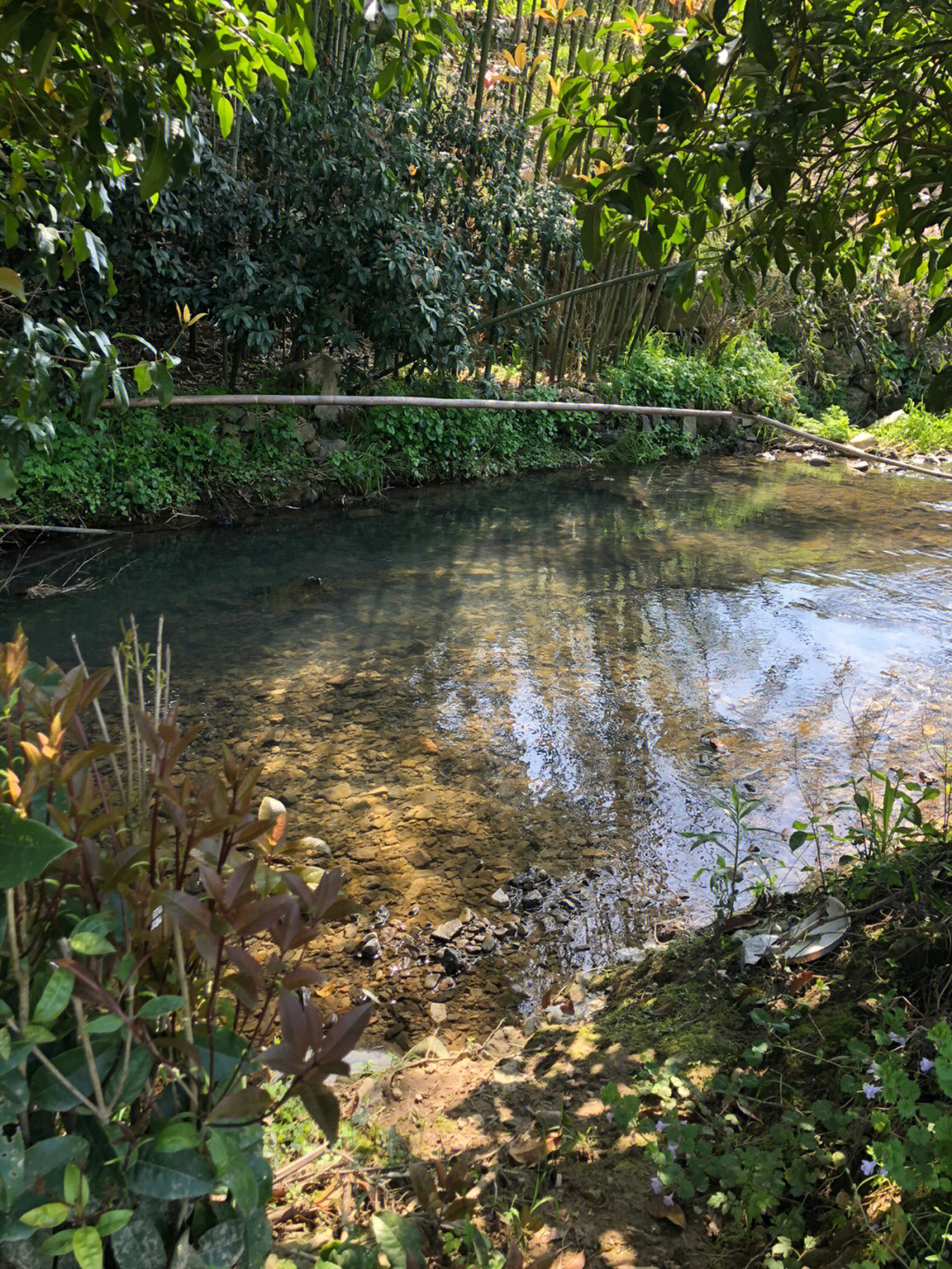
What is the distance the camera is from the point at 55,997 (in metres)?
0.74

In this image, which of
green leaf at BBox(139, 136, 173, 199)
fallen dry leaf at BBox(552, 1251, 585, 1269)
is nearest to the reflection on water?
fallen dry leaf at BBox(552, 1251, 585, 1269)

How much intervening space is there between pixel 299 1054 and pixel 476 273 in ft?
25.3

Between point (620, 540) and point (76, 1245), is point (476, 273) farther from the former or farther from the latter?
point (76, 1245)

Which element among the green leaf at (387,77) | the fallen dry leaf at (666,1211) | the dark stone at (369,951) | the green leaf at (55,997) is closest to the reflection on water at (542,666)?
the dark stone at (369,951)

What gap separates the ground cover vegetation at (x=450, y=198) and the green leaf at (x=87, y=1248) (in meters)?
1.12

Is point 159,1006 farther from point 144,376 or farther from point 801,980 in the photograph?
point 801,980

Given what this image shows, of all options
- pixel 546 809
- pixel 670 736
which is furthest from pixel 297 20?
pixel 670 736

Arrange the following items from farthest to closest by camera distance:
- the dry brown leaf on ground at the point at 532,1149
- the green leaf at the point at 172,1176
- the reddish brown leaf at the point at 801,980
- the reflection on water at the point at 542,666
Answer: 1. the reflection on water at the point at 542,666
2. the reddish brown leaf at the point at 801,980
3. the dry brown leaf on ground at the point at 532,1149
4. the green leaf at the point at 172,1176

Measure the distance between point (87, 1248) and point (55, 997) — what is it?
0.67 ft

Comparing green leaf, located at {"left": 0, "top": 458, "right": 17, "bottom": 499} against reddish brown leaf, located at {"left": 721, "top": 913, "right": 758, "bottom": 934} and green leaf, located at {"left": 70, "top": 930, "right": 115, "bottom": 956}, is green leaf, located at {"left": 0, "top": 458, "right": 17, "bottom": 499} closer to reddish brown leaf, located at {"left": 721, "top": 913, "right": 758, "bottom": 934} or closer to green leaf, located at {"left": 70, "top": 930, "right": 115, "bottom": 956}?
green leaf, located at {"left": 70, "top": 930, "right": 115, "bottom": 956}

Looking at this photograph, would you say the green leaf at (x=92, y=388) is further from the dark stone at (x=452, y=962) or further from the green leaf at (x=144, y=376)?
the dark stone at (x=452, y=962)

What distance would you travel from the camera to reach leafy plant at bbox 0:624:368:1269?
742mm

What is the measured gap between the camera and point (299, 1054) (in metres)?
0.84

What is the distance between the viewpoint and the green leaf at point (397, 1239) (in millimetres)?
988
